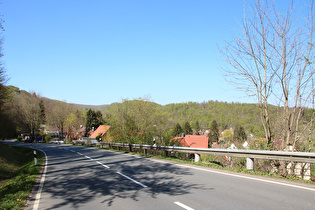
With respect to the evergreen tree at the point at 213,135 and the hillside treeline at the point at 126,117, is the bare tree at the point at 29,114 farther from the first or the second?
the evergreen tree at the point at 213,135

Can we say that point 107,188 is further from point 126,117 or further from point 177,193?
point 126,117

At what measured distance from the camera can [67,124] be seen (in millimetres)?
72688

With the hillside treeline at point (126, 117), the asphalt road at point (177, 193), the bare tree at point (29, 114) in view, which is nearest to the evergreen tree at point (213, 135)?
the hillside treeline at point (126, 117)

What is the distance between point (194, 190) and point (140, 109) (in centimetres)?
2241

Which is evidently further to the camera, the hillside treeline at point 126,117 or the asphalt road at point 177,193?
the hillside treeline at point 126,117

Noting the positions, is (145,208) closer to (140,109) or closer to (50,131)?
(140,109)

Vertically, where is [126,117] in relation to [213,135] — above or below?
above

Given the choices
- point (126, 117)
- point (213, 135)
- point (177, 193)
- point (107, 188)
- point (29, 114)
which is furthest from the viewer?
point (213, 135)

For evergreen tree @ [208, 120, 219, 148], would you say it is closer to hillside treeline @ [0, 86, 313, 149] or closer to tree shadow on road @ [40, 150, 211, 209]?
hillside treeline @ [0, 86, 313, 149]

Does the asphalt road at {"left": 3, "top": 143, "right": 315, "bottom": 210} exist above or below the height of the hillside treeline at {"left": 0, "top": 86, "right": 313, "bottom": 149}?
below

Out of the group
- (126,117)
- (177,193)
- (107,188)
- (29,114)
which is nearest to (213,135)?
(29,114)

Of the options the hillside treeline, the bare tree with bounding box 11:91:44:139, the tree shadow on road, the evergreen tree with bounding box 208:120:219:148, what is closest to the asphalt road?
the tree shadow on road

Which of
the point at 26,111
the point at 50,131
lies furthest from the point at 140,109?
the point at 50,131

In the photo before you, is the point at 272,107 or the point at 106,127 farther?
the point at 106,127
